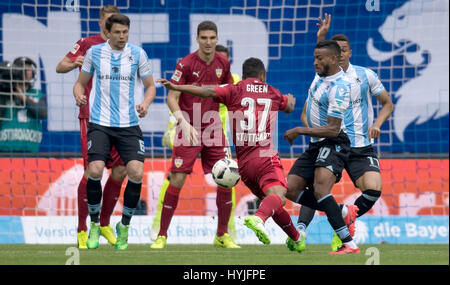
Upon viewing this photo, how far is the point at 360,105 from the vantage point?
859 cm

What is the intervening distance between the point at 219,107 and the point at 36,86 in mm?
4968

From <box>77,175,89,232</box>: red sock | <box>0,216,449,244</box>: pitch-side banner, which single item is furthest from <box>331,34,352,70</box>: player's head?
<box>0,216,449,244</box>: pitch-side banner

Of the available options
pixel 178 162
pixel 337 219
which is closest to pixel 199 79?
pixel 178 162

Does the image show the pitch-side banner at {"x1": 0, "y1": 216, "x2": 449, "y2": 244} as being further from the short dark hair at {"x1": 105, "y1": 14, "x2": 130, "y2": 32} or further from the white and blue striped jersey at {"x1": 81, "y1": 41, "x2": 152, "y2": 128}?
the short dark hair at {"x1": 105, "y1": 14, "x2": 130, "y2": 32}

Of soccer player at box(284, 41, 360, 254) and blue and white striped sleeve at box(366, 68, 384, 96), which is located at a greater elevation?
blue and white striped sleeve at box(366, 68, 384, 96)

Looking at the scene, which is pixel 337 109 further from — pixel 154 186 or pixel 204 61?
pixel 154 186

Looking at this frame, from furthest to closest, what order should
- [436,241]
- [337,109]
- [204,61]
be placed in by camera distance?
[436,241], [204,61], [337,109]

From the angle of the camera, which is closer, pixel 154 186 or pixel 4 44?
pixel 154 186

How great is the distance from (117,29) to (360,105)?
Answer: 2523 millimetres

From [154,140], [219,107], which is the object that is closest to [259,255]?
[219,107]

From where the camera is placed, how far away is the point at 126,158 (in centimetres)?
841

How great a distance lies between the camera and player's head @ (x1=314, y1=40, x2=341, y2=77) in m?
7.89

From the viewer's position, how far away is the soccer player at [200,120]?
9039 millimetres

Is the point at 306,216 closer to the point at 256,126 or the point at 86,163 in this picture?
the point at 256,126
